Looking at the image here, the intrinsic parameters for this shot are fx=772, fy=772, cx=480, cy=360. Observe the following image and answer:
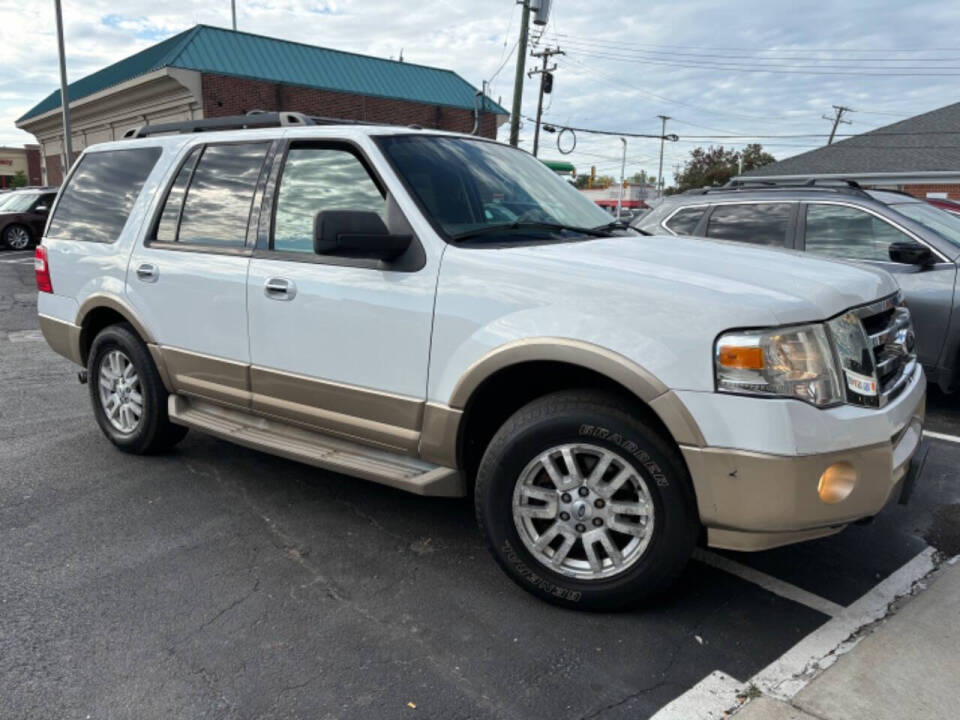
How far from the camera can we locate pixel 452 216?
11.4ft

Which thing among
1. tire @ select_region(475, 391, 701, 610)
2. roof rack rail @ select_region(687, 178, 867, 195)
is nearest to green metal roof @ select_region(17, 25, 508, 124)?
roof rack rail @ select_region(687, 178, 867, 195)

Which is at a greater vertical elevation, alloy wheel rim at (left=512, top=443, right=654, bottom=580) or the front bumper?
the front bumper

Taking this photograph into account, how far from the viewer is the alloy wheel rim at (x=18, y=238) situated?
20500 mm

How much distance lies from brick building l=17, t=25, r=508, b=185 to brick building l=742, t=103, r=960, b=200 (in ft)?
38.4

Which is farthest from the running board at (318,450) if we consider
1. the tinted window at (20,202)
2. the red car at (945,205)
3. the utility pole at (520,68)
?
the tinted window at (20,202)

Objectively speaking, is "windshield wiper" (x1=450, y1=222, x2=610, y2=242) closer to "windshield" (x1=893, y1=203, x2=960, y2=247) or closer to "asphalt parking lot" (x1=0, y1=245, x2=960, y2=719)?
"asphalt parking lot" (x1=0, y1=245, x2=960, y2=719)

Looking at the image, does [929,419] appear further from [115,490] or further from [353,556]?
[115,490]

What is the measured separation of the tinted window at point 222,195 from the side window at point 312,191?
0.77ft

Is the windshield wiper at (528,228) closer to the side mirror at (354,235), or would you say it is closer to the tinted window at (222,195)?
the side mirror at (354,235)

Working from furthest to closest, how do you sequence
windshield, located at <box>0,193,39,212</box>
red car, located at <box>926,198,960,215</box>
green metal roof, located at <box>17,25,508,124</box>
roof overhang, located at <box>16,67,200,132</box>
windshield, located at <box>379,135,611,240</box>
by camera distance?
green metal roof, located at <box>17,25,508,124</box>
roof overhang, located at <box>16,67,200,132</box>
windshield, located at <box>0,193,39,212</box>
red car, located at <box>926,198,960,215</box>
windshield, located at <box>379,135,611,240</box>

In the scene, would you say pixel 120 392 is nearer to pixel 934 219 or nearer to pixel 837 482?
pixel 837 482

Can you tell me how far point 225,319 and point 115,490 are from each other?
4.08 ft

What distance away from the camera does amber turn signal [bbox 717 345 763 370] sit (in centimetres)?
260

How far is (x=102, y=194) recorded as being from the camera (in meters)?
4.94
